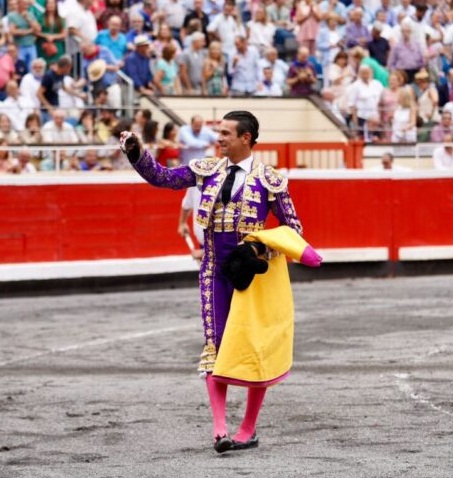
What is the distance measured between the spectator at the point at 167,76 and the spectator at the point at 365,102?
2215 mm

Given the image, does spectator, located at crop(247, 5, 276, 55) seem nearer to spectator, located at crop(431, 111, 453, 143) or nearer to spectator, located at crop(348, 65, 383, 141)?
spectator, located at crop(348, 65, 383, 141)

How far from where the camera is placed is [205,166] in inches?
277

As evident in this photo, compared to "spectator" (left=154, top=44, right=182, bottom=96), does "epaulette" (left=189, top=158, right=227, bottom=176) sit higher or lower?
higher

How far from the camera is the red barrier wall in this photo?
1502 centimetres

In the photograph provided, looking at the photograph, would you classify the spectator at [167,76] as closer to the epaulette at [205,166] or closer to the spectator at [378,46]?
the spectator at [378,46]

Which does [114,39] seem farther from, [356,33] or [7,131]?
[356,33]

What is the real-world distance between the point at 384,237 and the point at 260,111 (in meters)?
2.52

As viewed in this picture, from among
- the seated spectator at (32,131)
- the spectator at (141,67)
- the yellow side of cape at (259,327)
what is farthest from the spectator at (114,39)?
the yellow side of cape at (259,327)

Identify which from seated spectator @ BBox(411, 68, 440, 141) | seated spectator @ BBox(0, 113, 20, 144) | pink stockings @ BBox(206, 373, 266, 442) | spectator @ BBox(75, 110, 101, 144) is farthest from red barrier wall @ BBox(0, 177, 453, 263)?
pink stockings @ BBox(206, 373, 266, 442)

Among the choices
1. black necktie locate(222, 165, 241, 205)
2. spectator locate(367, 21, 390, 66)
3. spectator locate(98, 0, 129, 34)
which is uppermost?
black necktie locate(222, 165, 241, 205)

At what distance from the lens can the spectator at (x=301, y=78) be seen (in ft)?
63.4

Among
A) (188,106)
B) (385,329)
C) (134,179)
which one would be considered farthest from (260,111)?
(385,329)

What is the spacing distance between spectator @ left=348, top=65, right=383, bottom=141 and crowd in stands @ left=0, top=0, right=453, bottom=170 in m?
0.01

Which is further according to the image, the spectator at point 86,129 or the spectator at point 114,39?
the spectator at point 114,39
